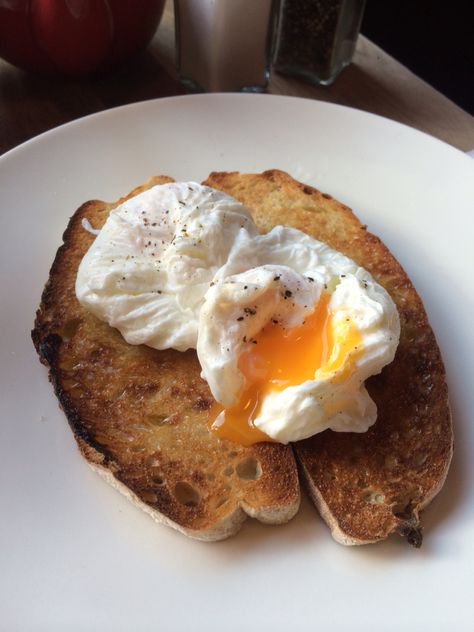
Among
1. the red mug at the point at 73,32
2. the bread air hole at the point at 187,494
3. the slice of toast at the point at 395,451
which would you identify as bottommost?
the bread air hole at the point at 187,494

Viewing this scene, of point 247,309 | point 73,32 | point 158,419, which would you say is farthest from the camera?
point 73,32

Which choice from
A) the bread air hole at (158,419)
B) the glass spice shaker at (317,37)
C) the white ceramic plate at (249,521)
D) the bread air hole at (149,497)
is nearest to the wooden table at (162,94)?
the glass spice shaker at (317,37)

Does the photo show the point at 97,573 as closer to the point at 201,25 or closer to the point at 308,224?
the point at 308,224

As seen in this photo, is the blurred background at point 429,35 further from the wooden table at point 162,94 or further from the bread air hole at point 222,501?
the bread air hole at point 222,501

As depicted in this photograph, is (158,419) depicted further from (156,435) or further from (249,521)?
(249,521)

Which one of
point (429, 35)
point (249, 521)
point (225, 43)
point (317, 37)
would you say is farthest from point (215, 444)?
point (429, 35)

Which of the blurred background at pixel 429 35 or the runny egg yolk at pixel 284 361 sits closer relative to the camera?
the runny egg yolk at pixel 284 361

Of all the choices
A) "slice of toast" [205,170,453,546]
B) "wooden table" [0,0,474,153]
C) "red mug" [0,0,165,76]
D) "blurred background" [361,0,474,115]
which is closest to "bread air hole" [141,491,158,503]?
"slice of toast" [205,170,453,546]
